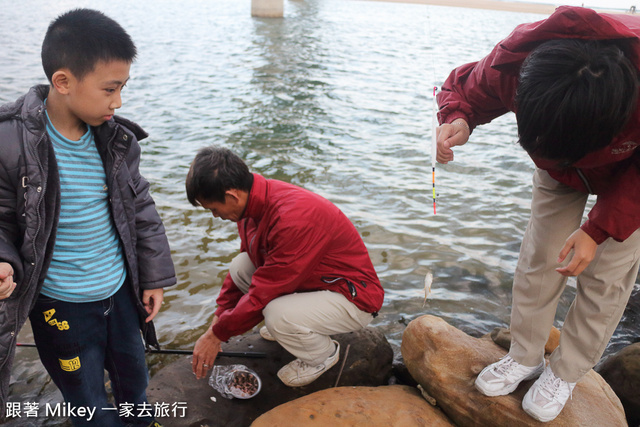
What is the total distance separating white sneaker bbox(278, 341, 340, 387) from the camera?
2967 mm

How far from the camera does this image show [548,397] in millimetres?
2428

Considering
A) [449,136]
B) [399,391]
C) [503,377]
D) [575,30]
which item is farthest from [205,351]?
[575,30]

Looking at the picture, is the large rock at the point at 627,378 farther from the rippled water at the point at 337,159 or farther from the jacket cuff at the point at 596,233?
the jacket cuff at the point at 596,233

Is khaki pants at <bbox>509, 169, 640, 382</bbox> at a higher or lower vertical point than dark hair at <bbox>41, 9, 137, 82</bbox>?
lower

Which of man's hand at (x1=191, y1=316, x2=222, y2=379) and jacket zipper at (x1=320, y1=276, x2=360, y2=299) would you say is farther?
jacket zipper at (x1=320, y1=276, x2=360, y2=299)

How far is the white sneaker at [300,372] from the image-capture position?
297 centimetres

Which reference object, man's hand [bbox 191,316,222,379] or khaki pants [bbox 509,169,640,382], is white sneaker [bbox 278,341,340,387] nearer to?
man's hand [bbox 191,316,222,379]

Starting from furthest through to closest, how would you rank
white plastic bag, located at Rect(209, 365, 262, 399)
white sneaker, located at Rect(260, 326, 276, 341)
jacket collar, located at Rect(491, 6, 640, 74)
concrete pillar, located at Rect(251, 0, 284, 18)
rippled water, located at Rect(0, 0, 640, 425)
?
concrete pillar, located at Rect(251, 0, 284, 18) → rippled water, located at Rect(0, 0, 640, 425) → white sneaker, located at Rect(260, 326, 276, 341) → white plastic bag, located at Rect(209, 365, 262, 399) → jacket collar, located at Rect(491, 6, 640, 74)

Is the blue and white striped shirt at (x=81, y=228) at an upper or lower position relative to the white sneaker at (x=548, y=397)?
upper

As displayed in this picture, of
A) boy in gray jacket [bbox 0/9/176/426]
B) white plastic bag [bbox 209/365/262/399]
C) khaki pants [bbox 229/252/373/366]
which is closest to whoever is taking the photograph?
boy in gray jacket [bbox 0/9/176/426]

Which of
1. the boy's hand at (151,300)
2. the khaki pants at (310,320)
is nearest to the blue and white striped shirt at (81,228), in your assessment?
the boy's hand at (151,300)

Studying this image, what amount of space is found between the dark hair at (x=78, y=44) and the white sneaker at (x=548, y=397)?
Answer: 2411 millimetres

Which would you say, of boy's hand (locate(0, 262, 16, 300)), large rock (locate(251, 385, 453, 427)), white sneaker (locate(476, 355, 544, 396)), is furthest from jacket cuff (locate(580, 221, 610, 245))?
boy's hand (locate(0, 262, 16, 300))

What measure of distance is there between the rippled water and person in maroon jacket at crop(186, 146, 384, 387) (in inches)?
41.0
